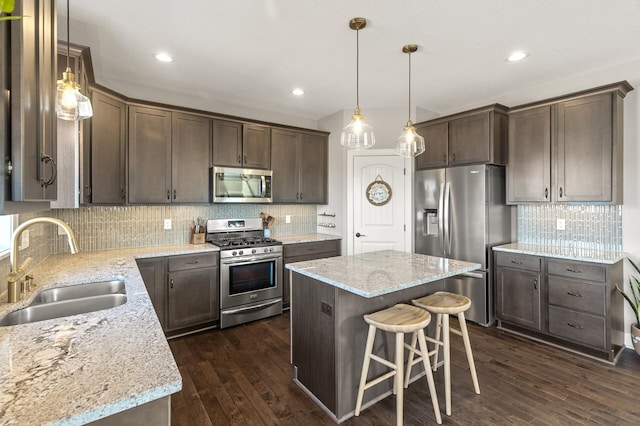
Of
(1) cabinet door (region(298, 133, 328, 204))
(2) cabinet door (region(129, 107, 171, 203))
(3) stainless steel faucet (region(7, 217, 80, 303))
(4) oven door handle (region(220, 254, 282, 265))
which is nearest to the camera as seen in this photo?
(3) stainless steel faucet (region(7, 217, 80, 303))

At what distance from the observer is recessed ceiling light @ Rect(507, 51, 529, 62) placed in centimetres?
281

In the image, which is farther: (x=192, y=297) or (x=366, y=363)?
(x=192, y=297)

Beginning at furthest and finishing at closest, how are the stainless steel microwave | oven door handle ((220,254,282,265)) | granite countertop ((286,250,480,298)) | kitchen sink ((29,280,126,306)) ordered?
the stainless steel microwave
oven door handle ((220,254,282,265))
granite countertop ((286,250,480,298))
kitchen sink ((29,280,126,306))

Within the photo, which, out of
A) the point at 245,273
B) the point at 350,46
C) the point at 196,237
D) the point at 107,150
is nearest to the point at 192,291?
the point at 245,273

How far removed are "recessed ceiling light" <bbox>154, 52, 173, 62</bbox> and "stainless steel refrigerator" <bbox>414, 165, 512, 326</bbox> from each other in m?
3.14

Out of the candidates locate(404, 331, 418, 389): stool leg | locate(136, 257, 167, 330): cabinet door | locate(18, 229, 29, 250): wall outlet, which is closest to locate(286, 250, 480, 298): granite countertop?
locate(404, 331, 418, 389): stool leg

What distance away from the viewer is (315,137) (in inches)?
182

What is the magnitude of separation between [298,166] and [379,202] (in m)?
1.24

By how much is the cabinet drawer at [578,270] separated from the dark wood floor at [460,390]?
73 centimetres

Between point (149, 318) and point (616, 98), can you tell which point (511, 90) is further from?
point (149, 318)

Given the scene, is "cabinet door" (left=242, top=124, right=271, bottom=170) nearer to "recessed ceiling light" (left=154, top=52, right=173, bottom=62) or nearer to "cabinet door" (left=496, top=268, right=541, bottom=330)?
"recessed ceiling light" (left=154, top=52, right=173, bottom=62)

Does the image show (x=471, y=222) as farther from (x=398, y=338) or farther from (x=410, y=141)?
(x=398, y=338)

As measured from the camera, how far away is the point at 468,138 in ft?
12.2

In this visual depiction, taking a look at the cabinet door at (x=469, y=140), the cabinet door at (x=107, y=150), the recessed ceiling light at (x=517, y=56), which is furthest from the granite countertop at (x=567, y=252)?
the cabinet door at (x=107, y=150)
